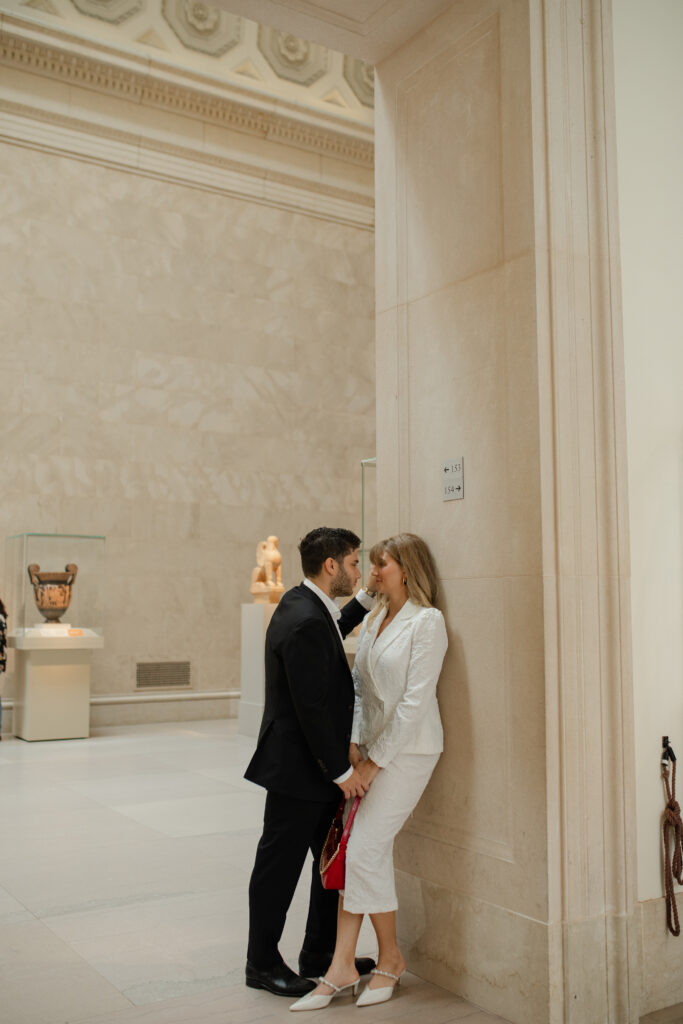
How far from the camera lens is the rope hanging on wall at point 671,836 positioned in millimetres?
4266

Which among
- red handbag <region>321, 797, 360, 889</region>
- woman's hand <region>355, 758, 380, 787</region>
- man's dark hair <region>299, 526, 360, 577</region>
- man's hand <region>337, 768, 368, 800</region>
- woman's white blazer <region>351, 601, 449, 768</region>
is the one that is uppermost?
man's dark hair <region>299, 526, 360, 577</region>

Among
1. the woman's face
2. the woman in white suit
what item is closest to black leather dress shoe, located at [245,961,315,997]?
the woman in white suit

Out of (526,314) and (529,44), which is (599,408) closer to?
(526,314)

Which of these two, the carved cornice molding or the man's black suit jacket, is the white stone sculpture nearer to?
the carved cornice molding

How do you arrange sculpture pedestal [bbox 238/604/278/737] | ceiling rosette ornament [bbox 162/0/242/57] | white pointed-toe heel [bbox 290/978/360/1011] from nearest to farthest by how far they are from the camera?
1. white pointed-toe heel [bbox 290/978/360/1011]
2. sculpture pedestal [bbox 238/604/278/737]
3. ceiling rosette ornament [bbox 162/0/242/57]

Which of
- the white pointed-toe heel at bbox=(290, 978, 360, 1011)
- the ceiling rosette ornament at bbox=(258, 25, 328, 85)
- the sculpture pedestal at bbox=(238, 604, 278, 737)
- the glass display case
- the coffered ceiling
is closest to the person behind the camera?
the white pointed-toe heel at bbox=(290, 978, 360, 1011)

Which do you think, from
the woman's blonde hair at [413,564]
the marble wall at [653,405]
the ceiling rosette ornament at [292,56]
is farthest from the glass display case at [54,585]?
the marble wall at [653,405]

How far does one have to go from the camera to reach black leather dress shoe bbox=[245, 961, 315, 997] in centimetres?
428

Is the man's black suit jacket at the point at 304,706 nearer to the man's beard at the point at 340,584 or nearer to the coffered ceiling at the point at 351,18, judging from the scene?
the man's beard at the point at 340,584

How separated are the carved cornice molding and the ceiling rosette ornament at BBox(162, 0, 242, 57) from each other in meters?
0.75

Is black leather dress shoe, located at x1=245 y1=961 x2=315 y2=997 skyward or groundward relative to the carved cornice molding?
groundward

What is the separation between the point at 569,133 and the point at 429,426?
4.94 feet

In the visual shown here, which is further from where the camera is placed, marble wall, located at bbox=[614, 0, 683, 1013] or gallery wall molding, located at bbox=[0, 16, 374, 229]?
gallery wall molding, located at bbox=[0, 16, 374, 229]

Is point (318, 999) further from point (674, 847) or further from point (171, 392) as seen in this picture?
point (171, 392)
